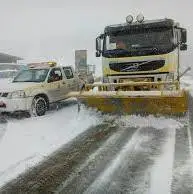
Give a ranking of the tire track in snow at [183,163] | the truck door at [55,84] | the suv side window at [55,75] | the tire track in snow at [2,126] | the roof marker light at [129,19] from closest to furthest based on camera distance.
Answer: the tire track in snow at [183,163] < the tire track in snow at [2,126] < the roof marker light at [129,19] < the truck door at [55,84] < the suv side window at [55,75]

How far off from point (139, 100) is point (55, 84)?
396cm

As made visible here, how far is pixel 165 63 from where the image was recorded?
10.1 m

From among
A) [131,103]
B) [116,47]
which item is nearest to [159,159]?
[131,103]

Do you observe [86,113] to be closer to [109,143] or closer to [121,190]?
[109,143]

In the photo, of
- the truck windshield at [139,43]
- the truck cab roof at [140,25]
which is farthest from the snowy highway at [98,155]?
the truck cab roof at [140,25]

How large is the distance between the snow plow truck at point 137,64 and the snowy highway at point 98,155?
0.40 meters

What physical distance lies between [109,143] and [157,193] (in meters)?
2.85

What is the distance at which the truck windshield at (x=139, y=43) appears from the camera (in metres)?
10.2

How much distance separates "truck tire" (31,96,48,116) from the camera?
1121cm

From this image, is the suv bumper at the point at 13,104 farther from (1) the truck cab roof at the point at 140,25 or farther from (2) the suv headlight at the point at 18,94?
(1) the truck cab roof at the point at 140,25

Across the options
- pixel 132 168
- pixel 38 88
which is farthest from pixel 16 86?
pixel 132 168

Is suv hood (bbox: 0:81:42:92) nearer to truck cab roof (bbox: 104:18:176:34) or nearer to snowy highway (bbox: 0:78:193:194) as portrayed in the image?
snowy highway (bbox: 0:78:193:194)

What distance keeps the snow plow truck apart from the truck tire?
1.89 metres

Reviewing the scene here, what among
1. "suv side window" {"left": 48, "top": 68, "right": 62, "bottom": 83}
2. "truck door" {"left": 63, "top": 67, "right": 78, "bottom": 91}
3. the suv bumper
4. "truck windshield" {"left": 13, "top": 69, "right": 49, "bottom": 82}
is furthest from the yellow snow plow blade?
"truck door" {"left": 63, "top": 67, "right": 78, "bottom": 91}
